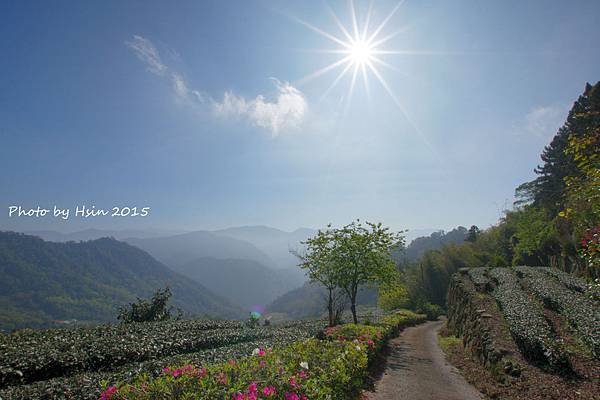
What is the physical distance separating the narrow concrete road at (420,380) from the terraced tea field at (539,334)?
4.46ft

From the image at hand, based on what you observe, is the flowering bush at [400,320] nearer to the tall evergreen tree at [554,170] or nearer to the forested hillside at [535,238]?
the forested hillside at [535,238]

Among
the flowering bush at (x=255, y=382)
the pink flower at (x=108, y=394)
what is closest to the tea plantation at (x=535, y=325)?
the flowering bush at (x=255, y=382)

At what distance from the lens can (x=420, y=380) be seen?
438 inches

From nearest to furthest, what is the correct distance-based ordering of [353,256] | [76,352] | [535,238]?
1. [76,352]
2. [353,256]
3. [535,238]

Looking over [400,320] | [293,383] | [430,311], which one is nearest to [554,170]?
[430,311]

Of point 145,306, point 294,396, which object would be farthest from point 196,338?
point 145,306

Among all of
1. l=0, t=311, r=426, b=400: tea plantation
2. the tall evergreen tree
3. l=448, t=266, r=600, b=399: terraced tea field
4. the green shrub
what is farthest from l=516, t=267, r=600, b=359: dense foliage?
the tall evergreen tree

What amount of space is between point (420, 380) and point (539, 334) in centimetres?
487

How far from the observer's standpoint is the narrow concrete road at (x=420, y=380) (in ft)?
31.7

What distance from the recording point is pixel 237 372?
6176 millimetres

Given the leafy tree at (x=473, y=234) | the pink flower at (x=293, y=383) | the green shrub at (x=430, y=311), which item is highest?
the leafy tree at (x=473, y=234)

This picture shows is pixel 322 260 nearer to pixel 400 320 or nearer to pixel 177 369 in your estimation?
pixel 400 320

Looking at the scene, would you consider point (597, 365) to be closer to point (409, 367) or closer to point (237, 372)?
point (409, 367)

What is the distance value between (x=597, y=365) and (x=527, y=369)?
1892 millimetres
